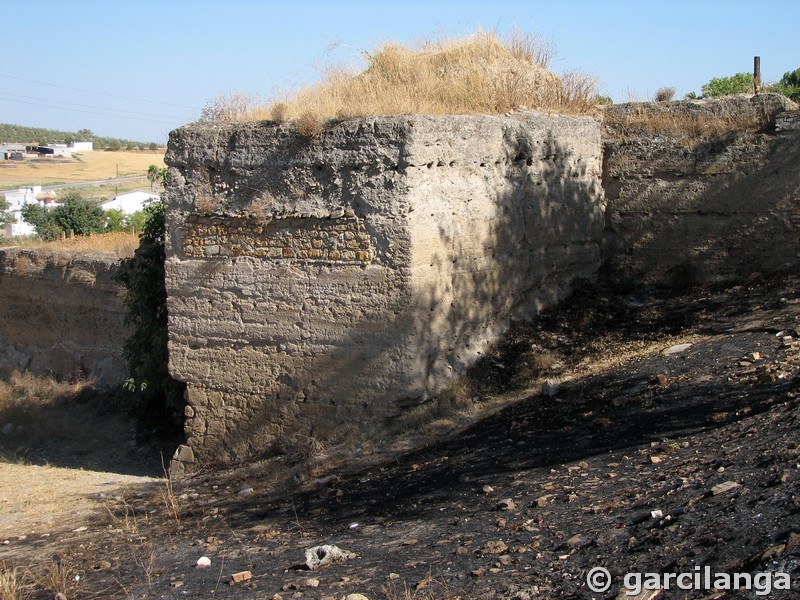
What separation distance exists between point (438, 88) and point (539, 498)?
4.46 meters

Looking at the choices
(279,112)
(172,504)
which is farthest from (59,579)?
(279,112)

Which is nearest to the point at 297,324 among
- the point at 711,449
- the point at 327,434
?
the point at 327,434

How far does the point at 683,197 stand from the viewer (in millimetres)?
9242

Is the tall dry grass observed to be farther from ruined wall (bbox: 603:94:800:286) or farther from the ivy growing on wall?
ruined wall (bbox: 603:94:800:286)

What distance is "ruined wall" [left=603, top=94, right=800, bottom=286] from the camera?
8.83 m

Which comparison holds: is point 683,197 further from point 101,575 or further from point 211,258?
point 101,575

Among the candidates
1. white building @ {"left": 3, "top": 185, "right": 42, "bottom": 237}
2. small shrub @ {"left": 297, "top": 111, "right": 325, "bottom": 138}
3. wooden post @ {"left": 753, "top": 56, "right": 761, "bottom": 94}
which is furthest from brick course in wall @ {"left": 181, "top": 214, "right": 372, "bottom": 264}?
white building @ {"left": 3, "top": 185, "right": 42, "bottom": 237}

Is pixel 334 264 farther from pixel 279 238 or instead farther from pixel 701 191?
pixel 701 191

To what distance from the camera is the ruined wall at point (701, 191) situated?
29.0ft

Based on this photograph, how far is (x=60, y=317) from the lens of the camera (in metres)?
12.2

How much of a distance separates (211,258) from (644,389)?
371cm

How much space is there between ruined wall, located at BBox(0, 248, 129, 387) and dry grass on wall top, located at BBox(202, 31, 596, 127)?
4.54 meters

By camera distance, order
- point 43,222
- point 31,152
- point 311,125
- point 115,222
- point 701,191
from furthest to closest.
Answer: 1. point 31,152
2. point 43,222
3. point 115,222
4. point 701,191
5. point 311,125

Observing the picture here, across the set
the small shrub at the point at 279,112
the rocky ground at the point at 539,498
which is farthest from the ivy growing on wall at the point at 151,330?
the small shrub at the point at 279,112
